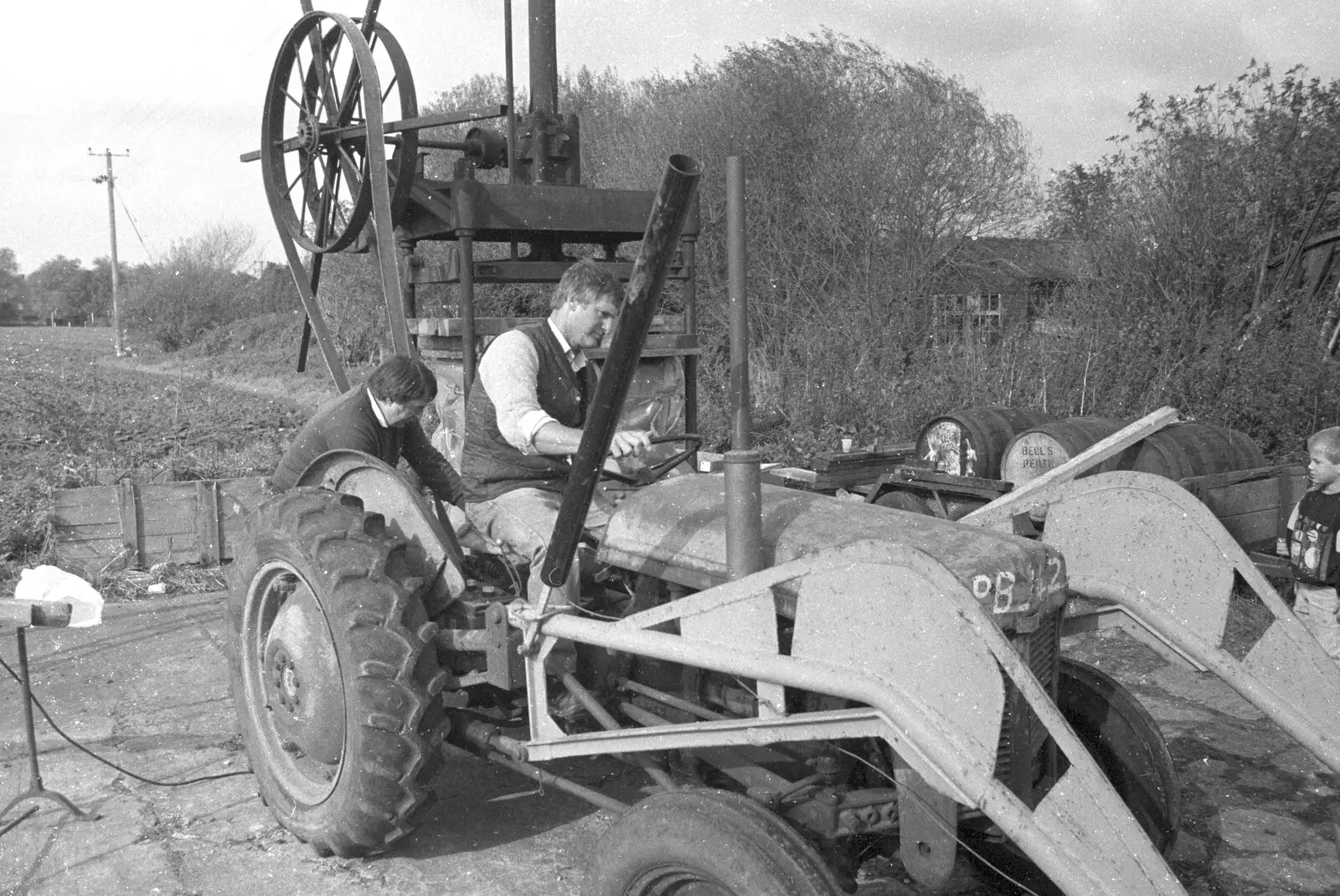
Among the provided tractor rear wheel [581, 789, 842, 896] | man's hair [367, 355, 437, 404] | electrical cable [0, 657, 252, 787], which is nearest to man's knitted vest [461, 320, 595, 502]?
man's hair [367, 355, 437, 404]

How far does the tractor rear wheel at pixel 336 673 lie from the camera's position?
10.1 feet

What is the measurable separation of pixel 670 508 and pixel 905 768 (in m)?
0.97

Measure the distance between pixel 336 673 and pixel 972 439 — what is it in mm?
5971

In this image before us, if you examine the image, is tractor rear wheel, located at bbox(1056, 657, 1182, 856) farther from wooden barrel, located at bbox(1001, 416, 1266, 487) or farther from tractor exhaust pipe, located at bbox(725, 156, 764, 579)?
wooden barrel, located at bbox(1001, 416, 1266, 487)

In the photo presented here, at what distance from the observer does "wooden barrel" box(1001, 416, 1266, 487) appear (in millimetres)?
7172

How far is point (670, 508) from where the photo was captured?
3115 mm

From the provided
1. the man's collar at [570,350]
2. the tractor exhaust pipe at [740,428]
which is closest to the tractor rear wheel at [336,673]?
the man's collar at [570,350]

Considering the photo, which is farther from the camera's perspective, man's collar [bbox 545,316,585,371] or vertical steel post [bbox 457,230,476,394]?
vertical steel post [bbox 457,230,476,394]

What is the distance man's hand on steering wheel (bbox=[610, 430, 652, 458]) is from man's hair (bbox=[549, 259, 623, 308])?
2.13 feet

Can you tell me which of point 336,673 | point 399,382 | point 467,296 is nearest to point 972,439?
point 467,296

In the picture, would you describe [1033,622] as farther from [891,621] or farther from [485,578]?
[485,578]

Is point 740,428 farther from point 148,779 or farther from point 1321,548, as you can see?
point 1321,548

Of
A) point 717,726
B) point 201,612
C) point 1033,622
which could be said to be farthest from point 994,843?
point 201,612

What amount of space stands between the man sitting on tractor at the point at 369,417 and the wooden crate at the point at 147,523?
11.1 ft
